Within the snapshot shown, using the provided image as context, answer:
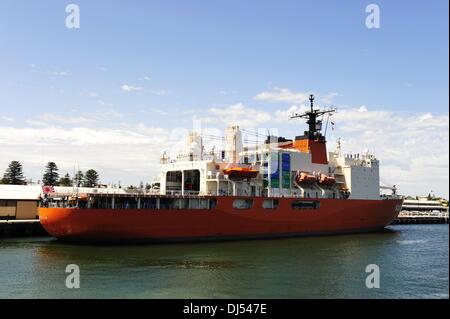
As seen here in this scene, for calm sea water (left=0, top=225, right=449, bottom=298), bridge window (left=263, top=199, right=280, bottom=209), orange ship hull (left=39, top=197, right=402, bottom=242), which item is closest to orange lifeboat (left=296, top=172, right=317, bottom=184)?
orange ship hull (left=39, top=197, right=402, bottom=242)

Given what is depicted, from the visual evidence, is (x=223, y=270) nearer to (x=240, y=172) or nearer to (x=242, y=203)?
(x=242, y=203)

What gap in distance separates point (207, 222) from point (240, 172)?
17.0ft

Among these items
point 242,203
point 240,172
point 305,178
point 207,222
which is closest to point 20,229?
point 207,222

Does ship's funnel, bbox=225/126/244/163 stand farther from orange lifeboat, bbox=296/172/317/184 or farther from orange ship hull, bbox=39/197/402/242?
orange lifeboat, bbox=296/172/317/184

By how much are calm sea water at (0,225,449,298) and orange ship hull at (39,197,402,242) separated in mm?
1108

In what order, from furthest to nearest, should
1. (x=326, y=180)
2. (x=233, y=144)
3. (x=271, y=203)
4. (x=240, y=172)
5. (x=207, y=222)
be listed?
(x=326, y=180) < (x=233, y=144) < (x=271, y=203) < (x=240, y=172) < (x=207, y=222)

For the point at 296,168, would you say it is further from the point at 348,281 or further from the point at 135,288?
the point at 135,288

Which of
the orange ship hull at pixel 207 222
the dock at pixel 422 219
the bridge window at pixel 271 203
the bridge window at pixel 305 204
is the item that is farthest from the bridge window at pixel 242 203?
the dock at pixel 422 219

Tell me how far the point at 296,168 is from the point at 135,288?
25062 millimetres

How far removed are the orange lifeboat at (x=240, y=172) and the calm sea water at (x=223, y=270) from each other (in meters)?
5.72

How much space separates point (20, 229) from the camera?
37656 millimetres

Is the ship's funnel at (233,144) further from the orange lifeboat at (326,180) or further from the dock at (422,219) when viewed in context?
the dock at (422,219)

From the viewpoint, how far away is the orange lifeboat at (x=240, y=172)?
35.5m

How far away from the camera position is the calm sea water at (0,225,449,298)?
17688mm
